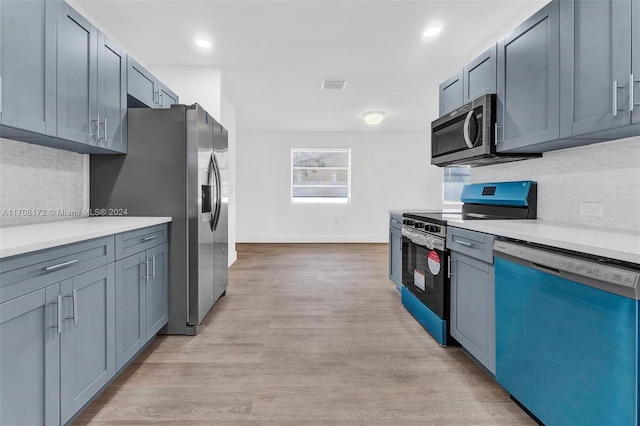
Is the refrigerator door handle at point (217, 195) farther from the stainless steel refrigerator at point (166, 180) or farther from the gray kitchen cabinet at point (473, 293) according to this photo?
the gray kitchen cabinet at point (473, 293)

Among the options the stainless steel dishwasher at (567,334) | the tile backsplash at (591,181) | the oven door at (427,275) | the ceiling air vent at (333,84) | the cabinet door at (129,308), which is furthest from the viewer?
the ceiling air vent at (333,84)

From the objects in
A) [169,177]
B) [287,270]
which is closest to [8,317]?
[169,177]

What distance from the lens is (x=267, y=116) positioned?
21.2 feet

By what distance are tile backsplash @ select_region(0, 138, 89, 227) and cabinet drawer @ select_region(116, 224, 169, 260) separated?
68cm

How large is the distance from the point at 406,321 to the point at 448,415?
130 cm

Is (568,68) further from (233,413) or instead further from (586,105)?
(233,413)

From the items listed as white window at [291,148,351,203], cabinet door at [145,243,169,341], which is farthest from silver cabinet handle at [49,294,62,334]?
white window at [291,148,351,203]

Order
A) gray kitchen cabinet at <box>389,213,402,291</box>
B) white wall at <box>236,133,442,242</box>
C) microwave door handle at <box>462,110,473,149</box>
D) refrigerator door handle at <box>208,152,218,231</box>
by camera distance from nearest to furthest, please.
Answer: microwave door handle at <box>462,110,473,149</box>
refrigerator door handle at <box>208,152,218,231</box>
gray kitchen cabinet at <box>389,213,402,291</box>
white wall at <box>236,133,442,242</box>

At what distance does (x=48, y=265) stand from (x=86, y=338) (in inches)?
18.0

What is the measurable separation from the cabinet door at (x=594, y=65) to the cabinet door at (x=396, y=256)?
2001mm

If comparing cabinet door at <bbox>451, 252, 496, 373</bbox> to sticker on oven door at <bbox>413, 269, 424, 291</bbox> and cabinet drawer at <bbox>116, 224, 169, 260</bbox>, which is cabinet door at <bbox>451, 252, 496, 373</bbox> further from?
cabinet drawer at <bbox>116, 224, 169, 260</bbox>

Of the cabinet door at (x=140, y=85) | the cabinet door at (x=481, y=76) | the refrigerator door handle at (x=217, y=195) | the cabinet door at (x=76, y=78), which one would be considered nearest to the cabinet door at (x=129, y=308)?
the cabinet door at (x=76, y=78)

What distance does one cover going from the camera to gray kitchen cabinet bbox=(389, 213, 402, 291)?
11.9 feet

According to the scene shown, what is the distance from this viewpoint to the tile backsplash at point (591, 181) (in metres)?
1.84
